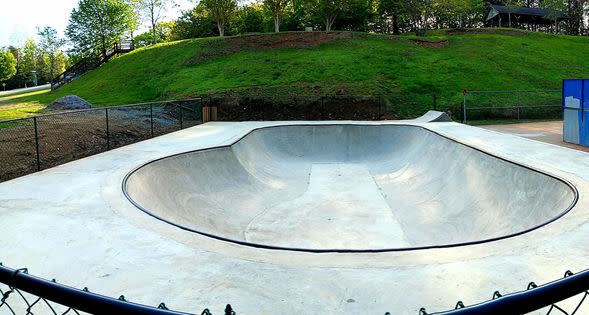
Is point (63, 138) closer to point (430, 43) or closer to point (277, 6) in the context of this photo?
point (430, 43)

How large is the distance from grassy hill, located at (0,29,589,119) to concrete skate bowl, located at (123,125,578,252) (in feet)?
43.9

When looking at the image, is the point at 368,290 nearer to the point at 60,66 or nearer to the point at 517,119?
the point at 517,119

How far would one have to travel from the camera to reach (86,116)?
1870cm

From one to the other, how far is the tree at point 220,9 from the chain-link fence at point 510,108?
99.5 ft

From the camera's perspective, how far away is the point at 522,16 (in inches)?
2488

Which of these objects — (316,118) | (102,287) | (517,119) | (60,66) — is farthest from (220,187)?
(60,66)

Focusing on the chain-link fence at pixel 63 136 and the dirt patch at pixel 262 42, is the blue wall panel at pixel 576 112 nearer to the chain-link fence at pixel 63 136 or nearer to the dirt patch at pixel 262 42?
the chain-link fence at pixel 63 136

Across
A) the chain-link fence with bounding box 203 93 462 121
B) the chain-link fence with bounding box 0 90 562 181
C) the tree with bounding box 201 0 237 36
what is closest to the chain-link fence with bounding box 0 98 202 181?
the chain-link fence with bounding box 0 90 562 181

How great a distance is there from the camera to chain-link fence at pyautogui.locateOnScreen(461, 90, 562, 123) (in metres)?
25.7

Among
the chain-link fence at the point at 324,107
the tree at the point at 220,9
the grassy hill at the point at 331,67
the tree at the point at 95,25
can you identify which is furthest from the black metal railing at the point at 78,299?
the tree at the point at 95,25

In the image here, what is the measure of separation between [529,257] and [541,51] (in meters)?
39.0

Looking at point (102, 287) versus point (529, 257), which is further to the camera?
point (529, 257)

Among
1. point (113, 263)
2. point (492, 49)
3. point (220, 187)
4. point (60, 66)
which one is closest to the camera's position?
point (113, 263)

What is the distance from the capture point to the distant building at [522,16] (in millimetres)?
59500
